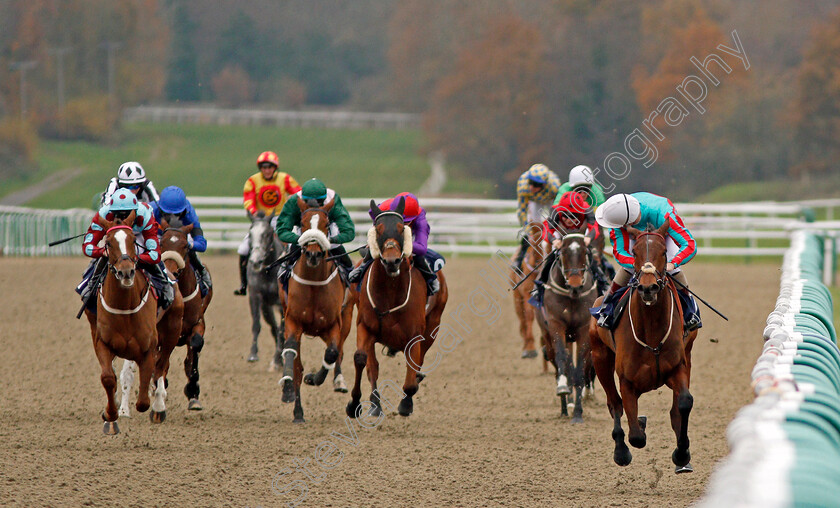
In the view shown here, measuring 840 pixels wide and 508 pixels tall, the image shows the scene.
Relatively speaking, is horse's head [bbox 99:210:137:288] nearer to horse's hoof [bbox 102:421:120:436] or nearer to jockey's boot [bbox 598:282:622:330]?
horse's hoof [bbox 102:421:120:436]

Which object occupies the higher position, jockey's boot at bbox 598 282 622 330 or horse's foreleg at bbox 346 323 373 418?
jockey's boot at bbox 598 282 622 330

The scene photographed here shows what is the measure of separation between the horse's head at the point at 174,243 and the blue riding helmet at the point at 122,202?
1.05m

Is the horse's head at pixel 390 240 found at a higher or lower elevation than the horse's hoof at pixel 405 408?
higher

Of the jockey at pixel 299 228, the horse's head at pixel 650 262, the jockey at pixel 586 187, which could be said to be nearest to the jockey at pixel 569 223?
the jockey at pixel 586 187

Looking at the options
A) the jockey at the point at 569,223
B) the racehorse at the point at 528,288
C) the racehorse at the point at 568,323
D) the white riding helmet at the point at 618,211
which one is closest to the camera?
the white riding helmet at the point at 618,211

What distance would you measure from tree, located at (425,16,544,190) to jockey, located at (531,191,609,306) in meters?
32.3

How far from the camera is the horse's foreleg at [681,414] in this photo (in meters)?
6.44

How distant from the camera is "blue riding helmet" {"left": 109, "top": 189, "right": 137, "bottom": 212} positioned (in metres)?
7.51

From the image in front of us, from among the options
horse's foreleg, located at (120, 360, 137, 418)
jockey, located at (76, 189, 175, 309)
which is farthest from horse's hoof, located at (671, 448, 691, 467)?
horse's foreleg, located at (120, 360, 137, 418)

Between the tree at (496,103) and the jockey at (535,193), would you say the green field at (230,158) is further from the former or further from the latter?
the jockey at (535,193)

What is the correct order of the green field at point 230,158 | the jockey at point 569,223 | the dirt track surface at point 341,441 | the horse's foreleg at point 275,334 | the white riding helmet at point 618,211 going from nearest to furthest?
the dirt track surface at point 341,441
the white riding helmet at point 618,211
the jockey at point 569,223
the horse's foreleg at point 275,334
the green field at point 230,158

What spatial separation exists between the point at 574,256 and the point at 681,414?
2122mm

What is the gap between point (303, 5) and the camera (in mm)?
78062

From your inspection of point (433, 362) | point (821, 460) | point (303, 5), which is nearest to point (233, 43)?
point (303, 5)
